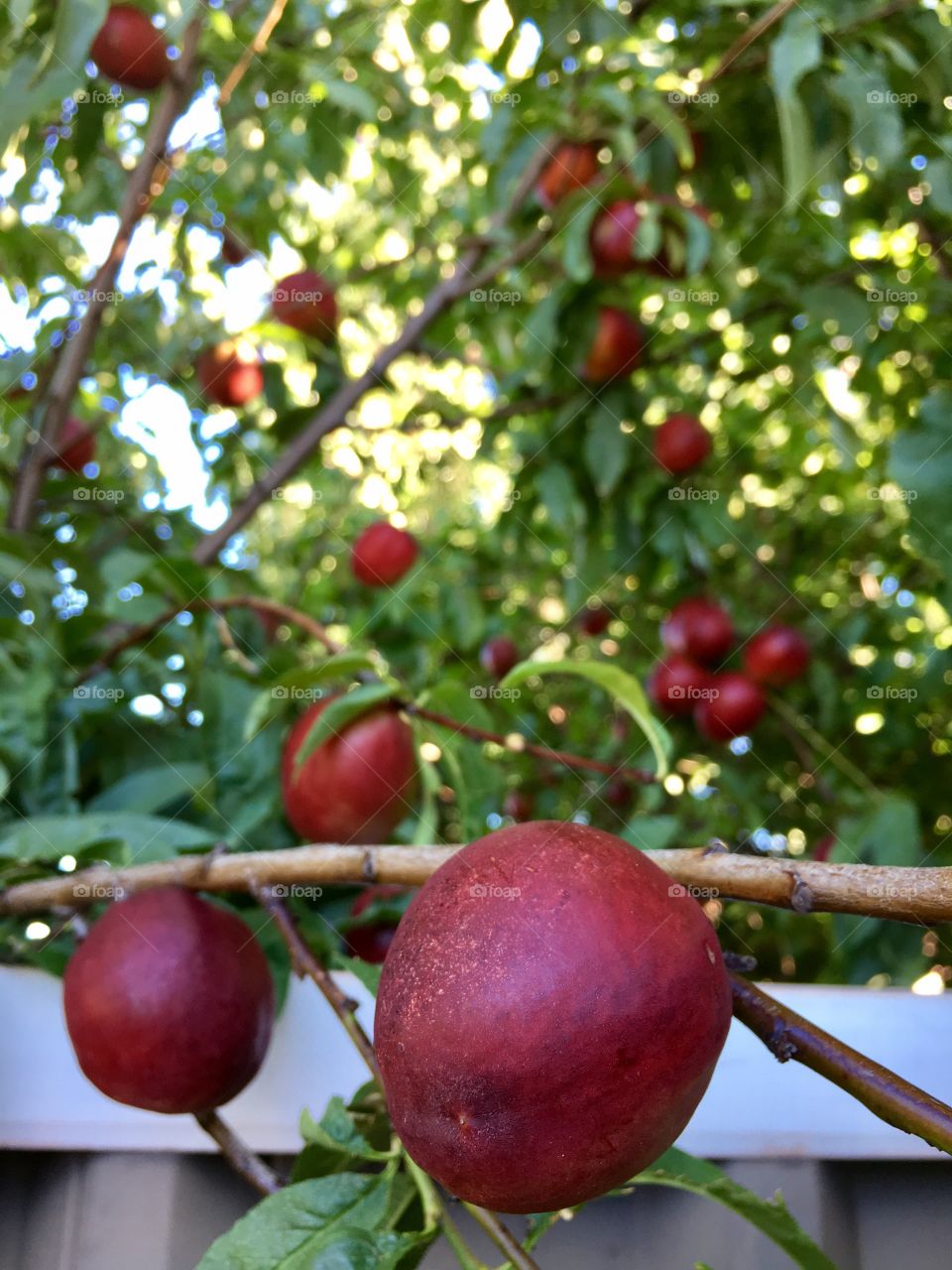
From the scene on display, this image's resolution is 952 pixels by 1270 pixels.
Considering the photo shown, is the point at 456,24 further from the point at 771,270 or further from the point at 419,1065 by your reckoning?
the point at 419,1065

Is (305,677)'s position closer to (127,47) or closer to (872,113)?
(872,113)

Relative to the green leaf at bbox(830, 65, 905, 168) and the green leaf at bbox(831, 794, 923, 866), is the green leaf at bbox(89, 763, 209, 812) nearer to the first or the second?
the green leaf at bbox(831, 794, 923, 866)

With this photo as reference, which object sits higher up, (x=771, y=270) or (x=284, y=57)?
(x=284, y=57)

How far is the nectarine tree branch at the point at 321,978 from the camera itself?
48 cm

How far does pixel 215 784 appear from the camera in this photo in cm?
84

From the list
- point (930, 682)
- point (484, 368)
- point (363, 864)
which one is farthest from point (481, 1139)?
point (484, 368)

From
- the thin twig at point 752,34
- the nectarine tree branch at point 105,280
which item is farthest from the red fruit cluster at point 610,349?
the nectarine tree branch at point 105,280

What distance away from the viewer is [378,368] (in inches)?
53.4

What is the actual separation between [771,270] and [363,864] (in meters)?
1.14

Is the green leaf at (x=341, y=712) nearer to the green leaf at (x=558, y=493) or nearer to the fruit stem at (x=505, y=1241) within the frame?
the fruit stem at (x=505, y=1241)

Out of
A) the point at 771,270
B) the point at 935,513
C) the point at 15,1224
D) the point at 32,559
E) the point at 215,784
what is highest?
the point at 771,270

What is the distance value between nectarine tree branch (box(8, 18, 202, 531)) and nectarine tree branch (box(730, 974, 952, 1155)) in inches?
37.3

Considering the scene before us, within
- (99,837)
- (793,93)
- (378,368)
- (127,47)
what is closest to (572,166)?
(378,368)

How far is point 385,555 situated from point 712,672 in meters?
0.57
